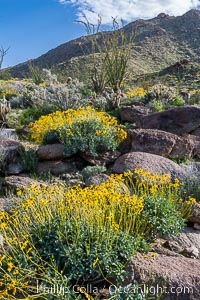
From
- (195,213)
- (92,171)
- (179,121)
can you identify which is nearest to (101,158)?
(92,171)

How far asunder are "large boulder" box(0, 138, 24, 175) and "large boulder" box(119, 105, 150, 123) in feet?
8.92

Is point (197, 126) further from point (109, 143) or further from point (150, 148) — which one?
point (109, 143)

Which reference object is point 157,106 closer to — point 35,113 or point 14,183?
point 35,113

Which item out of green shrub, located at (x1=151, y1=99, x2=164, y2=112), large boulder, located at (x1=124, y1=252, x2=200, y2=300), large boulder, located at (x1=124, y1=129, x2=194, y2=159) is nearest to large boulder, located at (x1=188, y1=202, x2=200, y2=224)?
large boulder, located at (x1=124, y1=252, x2=200, y2=300)

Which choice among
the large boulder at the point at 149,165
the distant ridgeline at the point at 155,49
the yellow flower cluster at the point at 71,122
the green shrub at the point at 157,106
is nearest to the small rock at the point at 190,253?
the large boulder at the point at 149,165

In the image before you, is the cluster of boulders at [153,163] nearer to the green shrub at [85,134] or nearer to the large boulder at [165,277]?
the large boulder at [165,277]

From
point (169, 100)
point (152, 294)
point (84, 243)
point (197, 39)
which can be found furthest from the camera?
point (197, 39)

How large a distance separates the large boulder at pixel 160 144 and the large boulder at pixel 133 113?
5.28 ft

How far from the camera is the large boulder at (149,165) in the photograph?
5.10m

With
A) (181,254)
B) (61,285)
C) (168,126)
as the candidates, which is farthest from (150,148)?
(61,285)

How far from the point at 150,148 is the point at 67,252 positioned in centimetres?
348

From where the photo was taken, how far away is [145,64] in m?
38.3

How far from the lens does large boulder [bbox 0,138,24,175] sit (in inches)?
233

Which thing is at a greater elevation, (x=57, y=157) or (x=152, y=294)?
(x=57, y=157)
